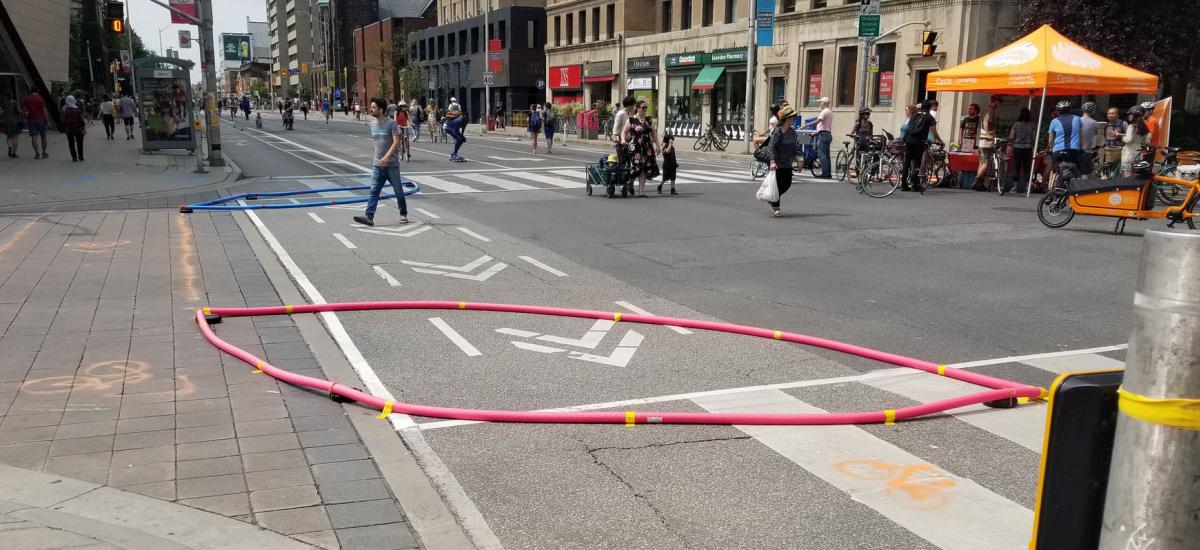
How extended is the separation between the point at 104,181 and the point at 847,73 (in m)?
27.1

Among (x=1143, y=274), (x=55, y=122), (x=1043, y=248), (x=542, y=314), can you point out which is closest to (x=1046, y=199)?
(x=1043, y=248)

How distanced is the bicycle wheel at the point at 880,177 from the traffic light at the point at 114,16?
21.2 m

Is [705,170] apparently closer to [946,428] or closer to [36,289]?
[36,289]

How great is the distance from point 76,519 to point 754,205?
13.5 m

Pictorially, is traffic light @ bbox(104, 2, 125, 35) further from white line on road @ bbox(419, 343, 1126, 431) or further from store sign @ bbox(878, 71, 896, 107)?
store sign @ bbox(878, 71, 896, 107)

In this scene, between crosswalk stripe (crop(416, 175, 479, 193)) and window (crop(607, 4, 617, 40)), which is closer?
crosswalk stripe (crop(416, 175, 479, 193))

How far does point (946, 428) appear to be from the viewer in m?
4.88

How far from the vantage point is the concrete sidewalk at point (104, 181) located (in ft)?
51.0

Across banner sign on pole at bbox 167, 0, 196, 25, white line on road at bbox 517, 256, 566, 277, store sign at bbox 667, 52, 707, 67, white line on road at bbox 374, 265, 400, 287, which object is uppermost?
store sign at bbox 667, 52, 707, 67

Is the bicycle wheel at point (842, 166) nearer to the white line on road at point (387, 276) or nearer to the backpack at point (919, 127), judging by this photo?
the backpack at point (919, 127)

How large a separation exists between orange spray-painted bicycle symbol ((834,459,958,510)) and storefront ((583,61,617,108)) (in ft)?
164

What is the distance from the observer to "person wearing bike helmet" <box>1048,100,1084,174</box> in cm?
1652

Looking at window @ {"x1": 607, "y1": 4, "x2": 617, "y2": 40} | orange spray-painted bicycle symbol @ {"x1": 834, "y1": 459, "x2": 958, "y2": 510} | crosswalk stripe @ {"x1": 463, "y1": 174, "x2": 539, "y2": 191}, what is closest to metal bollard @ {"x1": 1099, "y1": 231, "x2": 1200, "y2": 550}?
orange spray-painted bicycle symbol @ {"x1": 834, "y1": 459, "x2": 958, "y2": 510}

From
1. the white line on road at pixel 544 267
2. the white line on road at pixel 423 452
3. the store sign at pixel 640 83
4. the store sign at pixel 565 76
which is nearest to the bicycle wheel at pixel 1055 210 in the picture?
the white line on road at pixel 544 267
